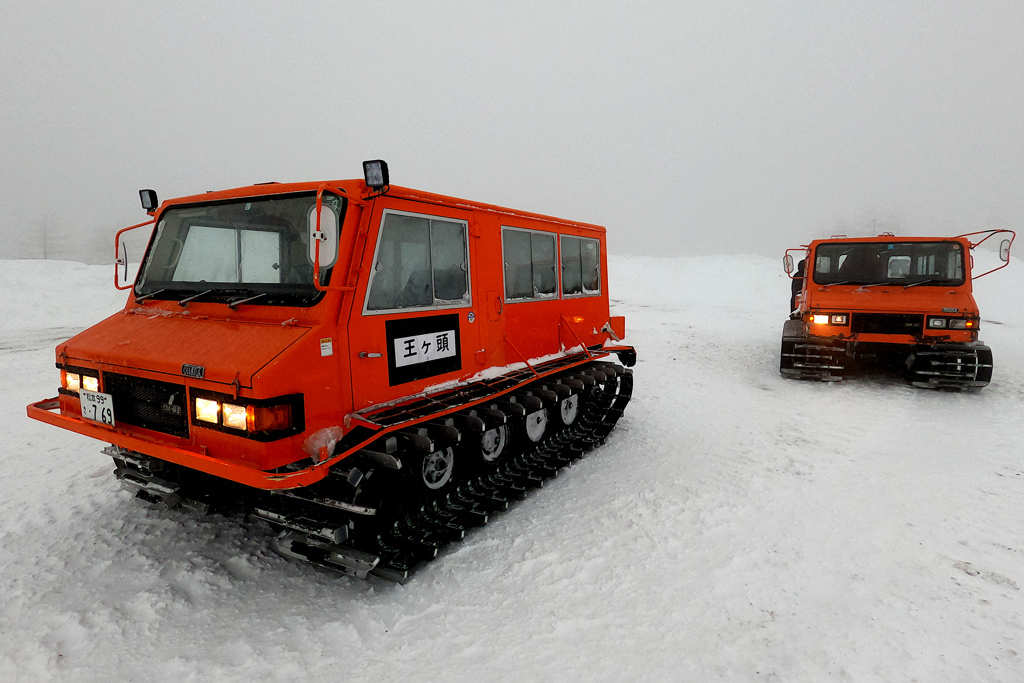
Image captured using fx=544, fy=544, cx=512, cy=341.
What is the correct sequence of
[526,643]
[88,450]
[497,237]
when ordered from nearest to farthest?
1. [526,643]
2. [497,237]
3. [88,450]

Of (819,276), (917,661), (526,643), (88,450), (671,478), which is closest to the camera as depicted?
(917,661)

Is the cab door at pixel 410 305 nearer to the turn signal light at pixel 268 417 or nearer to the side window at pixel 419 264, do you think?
the side window at pixel 419 264

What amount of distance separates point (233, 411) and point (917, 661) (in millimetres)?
4164

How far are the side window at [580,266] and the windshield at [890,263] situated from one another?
5.62 metres

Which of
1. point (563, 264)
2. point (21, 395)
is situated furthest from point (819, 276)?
point (21, 395)

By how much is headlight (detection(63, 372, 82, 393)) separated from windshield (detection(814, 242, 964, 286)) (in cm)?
1112

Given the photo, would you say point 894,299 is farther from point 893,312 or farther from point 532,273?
point 532,273

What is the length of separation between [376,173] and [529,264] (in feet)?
7.93

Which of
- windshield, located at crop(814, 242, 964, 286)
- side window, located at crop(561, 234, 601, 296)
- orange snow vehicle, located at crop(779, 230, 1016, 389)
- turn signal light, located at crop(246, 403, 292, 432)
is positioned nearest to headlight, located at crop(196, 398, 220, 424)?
turn signal light, located at crop(246, 403, 292, 432)

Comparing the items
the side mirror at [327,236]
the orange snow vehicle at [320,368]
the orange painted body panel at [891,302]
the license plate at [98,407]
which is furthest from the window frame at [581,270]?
the orange painted body panel at [891,302]

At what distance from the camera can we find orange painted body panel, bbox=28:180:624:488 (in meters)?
3.21

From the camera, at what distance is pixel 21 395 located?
8.50 m

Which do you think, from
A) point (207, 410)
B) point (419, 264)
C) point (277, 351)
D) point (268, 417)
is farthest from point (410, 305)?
point (207, 410)

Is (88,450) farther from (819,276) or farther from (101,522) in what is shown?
(819,276)
